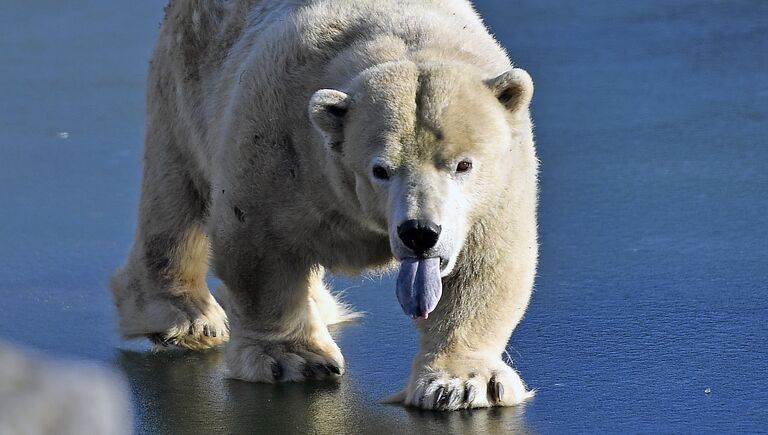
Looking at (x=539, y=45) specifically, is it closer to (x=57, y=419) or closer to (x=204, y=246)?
(x=204, y=246)

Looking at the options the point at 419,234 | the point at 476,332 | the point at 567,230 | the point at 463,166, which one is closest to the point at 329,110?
the point at 463,166

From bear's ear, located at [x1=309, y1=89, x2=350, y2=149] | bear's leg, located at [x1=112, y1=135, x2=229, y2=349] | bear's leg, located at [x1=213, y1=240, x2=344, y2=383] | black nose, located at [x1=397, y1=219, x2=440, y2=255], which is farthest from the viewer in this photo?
bear's leg, located at [x1=112, y1=135, x2=229, y2=349]

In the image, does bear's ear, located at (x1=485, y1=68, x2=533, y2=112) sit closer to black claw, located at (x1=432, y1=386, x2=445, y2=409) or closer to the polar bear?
the polar bear

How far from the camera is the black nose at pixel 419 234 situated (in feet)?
13.2

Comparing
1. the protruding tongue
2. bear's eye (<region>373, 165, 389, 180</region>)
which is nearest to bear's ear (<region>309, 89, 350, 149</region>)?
bear's eye (<region>373, 165, 389, 180</region>)

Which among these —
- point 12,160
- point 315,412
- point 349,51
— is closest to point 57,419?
point 315,412

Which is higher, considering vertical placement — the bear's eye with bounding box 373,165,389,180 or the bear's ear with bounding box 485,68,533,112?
the bear's ear with bounding box 485,68,533,112

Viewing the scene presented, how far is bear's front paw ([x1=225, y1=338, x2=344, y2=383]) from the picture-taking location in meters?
4.80

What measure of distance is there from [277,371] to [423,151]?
3.47ft

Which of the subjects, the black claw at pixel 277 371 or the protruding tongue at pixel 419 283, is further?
the black claw at pixel 277 371

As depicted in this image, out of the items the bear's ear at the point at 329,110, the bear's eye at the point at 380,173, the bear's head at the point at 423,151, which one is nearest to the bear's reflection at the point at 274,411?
the bear's head at the point at 423,151

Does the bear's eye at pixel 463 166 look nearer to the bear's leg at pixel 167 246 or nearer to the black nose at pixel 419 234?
the black nose at pixel 419 234

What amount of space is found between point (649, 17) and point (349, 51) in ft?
20.0

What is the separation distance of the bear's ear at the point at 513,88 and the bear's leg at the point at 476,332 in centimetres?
52
